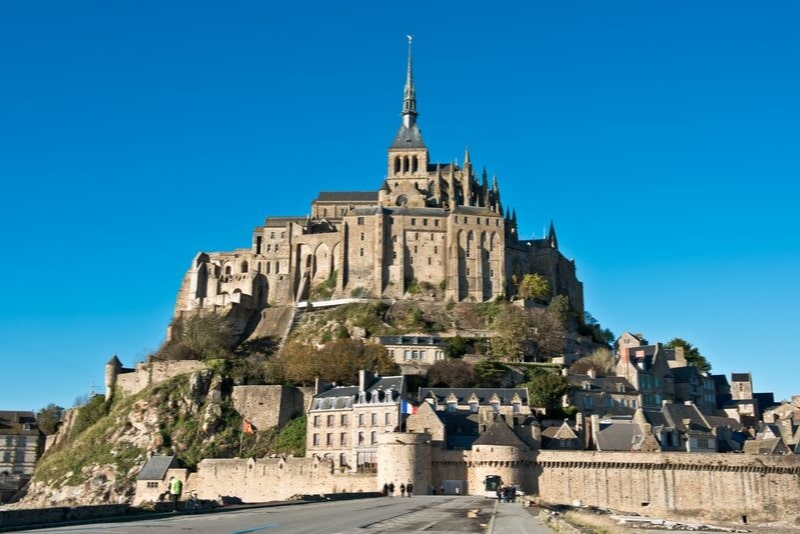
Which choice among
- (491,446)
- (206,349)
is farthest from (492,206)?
(491,446)

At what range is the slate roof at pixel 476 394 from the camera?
63750 millimetres

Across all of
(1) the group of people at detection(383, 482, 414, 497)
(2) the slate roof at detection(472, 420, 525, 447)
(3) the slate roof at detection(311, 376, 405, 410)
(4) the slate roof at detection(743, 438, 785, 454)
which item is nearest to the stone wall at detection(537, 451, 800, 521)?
(2) the slate roof at detection(472, 420, 525, 447)

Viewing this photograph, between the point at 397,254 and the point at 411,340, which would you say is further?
the point at 397,254

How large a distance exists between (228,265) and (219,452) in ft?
137

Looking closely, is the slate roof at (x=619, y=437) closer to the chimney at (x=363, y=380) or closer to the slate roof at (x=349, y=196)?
the chimney at (x=363, y=380)

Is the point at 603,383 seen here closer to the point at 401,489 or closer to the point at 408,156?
the point at 401,489

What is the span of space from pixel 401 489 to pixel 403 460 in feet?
5.45

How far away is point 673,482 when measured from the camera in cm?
5519

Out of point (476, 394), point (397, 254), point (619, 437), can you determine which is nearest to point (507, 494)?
point (619, 437)

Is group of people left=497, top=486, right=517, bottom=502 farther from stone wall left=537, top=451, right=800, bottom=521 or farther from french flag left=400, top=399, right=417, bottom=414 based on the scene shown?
french flag left=400, top=399, right=417, bottom=414

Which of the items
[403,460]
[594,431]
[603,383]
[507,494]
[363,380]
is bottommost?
[507,494]

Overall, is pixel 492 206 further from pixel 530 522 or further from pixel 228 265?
pixel 530 522

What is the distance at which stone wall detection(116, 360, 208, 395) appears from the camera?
73.4 meters

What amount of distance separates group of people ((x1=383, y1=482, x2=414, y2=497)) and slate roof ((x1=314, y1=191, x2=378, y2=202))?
204 ft
